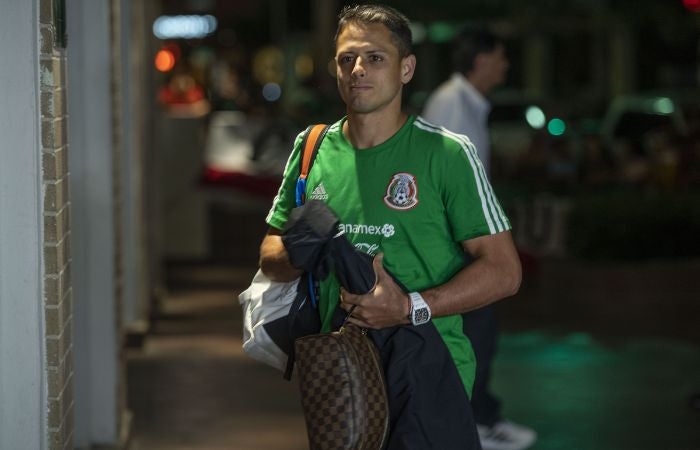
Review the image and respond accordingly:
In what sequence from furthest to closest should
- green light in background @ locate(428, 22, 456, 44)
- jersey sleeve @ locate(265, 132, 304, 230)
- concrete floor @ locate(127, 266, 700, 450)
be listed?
green light in background @ locate(428, 22, 456, 44) < concrete floor @ locate(127, 266, 700, 450) < jersey sleeve @ locate(265, 132, 304, 230)

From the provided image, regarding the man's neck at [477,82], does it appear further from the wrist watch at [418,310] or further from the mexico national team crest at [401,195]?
the wrist watch at [418,310]

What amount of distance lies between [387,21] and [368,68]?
170mm

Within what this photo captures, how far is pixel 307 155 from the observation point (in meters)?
4.79

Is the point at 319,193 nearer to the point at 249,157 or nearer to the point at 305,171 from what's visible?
the point at 305,171

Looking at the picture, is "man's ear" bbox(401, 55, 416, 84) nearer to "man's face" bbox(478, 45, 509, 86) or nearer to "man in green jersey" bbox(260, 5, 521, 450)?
"man in green jersey" bbox(260, 5, 521, 450)

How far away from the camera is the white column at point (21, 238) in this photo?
4773mm

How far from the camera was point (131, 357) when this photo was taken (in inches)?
427

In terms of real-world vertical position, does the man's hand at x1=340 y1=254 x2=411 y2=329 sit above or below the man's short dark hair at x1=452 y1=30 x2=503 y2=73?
below

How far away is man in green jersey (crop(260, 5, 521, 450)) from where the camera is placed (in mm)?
4531

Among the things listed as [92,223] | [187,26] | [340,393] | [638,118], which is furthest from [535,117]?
[187,26]

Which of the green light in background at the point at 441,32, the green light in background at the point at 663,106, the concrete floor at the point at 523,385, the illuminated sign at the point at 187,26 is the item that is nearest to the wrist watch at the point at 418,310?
the concrete floor at the point at 523,385

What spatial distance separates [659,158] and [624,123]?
6142mm

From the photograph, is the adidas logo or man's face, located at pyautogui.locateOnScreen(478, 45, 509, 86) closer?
the adidas logo

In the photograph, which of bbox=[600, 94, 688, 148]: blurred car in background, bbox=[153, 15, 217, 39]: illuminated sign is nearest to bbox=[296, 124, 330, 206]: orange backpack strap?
bbox=[600, 94, 688, 148]: blurred car in background
